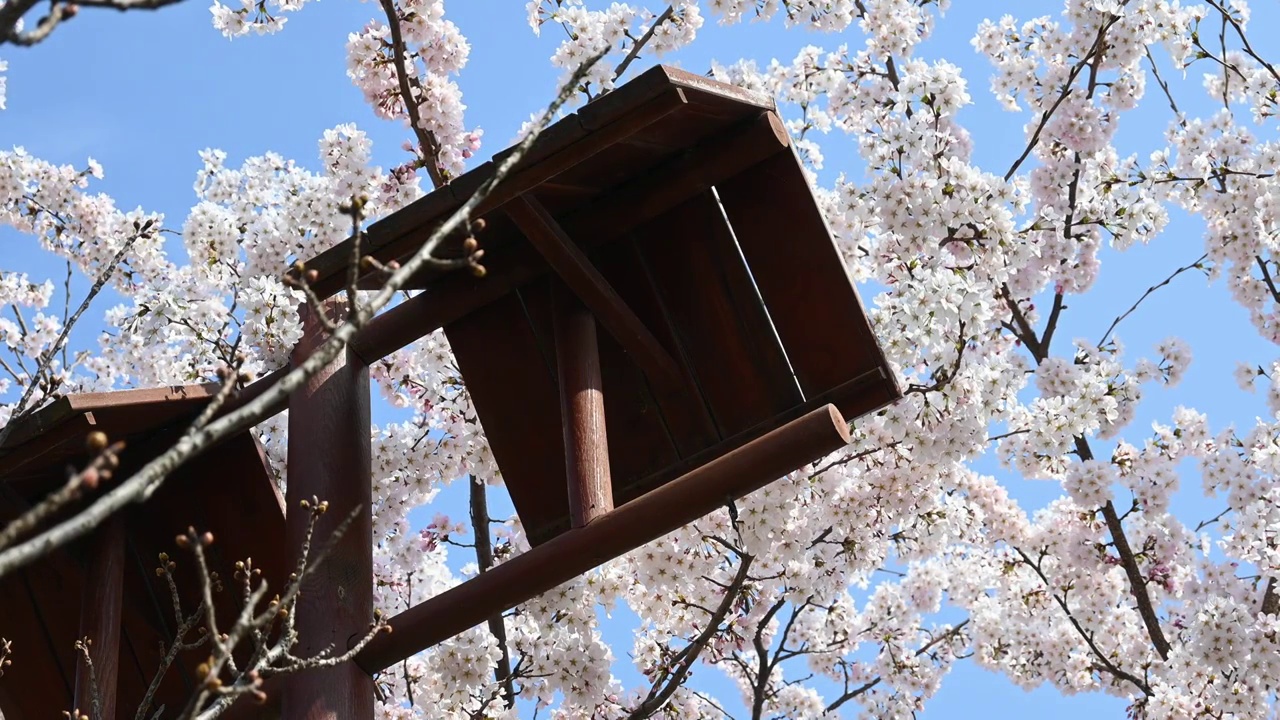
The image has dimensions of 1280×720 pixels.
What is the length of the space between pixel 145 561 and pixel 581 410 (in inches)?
56.1

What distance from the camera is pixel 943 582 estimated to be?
7.85 m

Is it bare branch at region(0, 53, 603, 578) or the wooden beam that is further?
the wooden beam

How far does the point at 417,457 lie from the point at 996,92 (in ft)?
13.6

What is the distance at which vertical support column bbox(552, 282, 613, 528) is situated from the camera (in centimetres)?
258

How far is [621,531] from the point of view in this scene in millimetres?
2465

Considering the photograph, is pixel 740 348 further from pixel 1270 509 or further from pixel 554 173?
pixel 1270 509

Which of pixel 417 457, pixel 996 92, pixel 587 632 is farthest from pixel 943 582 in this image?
pixel 417 457

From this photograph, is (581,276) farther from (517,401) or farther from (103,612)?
(103,612)

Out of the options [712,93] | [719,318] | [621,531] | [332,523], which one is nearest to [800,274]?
[719,318]

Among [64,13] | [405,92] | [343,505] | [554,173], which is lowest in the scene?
[64,13]

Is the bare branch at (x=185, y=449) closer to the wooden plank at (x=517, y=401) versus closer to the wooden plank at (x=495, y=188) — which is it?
the wooden plank at (x=495, y=188)

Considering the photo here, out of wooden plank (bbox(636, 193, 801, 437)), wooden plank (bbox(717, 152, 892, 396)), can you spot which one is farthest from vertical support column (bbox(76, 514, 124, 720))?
wooden plank (bbox(717, 152, 892, 396))

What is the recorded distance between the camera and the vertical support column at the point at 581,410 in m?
2.58

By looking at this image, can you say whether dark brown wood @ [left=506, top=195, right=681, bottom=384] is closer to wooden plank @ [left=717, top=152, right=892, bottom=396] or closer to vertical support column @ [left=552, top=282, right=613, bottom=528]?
vertical support column @ [left=552, top=282, right=613, bottom=528]
